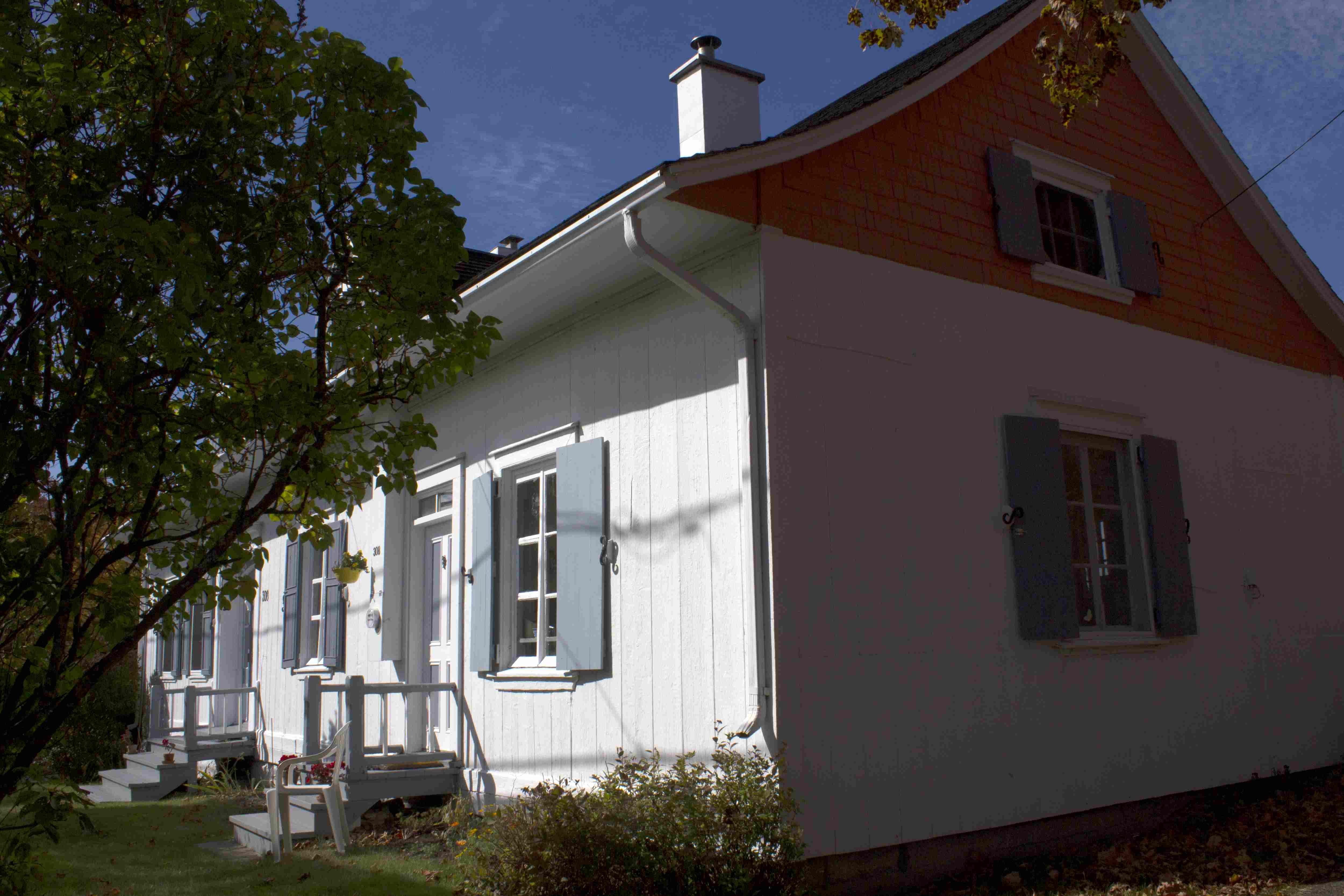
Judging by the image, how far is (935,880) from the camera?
5766mm

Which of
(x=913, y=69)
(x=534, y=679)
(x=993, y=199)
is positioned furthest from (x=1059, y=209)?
(x=534, y=679)

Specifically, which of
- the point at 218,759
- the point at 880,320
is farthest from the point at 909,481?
the point at 218,759

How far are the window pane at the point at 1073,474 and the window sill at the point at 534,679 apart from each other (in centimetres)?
348

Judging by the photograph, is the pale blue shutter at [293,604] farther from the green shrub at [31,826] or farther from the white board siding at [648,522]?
the green shrub at [31,826]

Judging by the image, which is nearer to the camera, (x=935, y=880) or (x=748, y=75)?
(x=935, y=880)

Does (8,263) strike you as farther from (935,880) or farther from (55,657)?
(935,880)

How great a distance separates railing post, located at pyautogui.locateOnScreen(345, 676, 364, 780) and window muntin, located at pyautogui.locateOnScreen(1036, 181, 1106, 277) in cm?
564

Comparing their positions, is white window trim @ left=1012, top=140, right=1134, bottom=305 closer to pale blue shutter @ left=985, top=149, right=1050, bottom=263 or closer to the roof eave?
pale blue shutter @ left=985, top=149, right=1050, bottom=263

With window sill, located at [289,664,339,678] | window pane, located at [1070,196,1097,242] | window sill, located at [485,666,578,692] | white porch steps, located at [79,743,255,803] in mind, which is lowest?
white porch steps, located at [79,743,255,803]

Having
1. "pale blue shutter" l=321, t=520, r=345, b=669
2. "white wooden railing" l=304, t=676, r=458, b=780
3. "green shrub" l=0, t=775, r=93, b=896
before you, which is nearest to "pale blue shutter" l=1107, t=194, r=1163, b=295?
"white wooden railing" l=304, t=676, r=458, b=780

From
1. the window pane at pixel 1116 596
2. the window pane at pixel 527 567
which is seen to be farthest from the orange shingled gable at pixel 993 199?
the window pane at pixel 527 567

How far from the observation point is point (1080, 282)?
7500 millimetres

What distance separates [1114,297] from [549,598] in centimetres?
452

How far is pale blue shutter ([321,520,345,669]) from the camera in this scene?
9.70 meters
